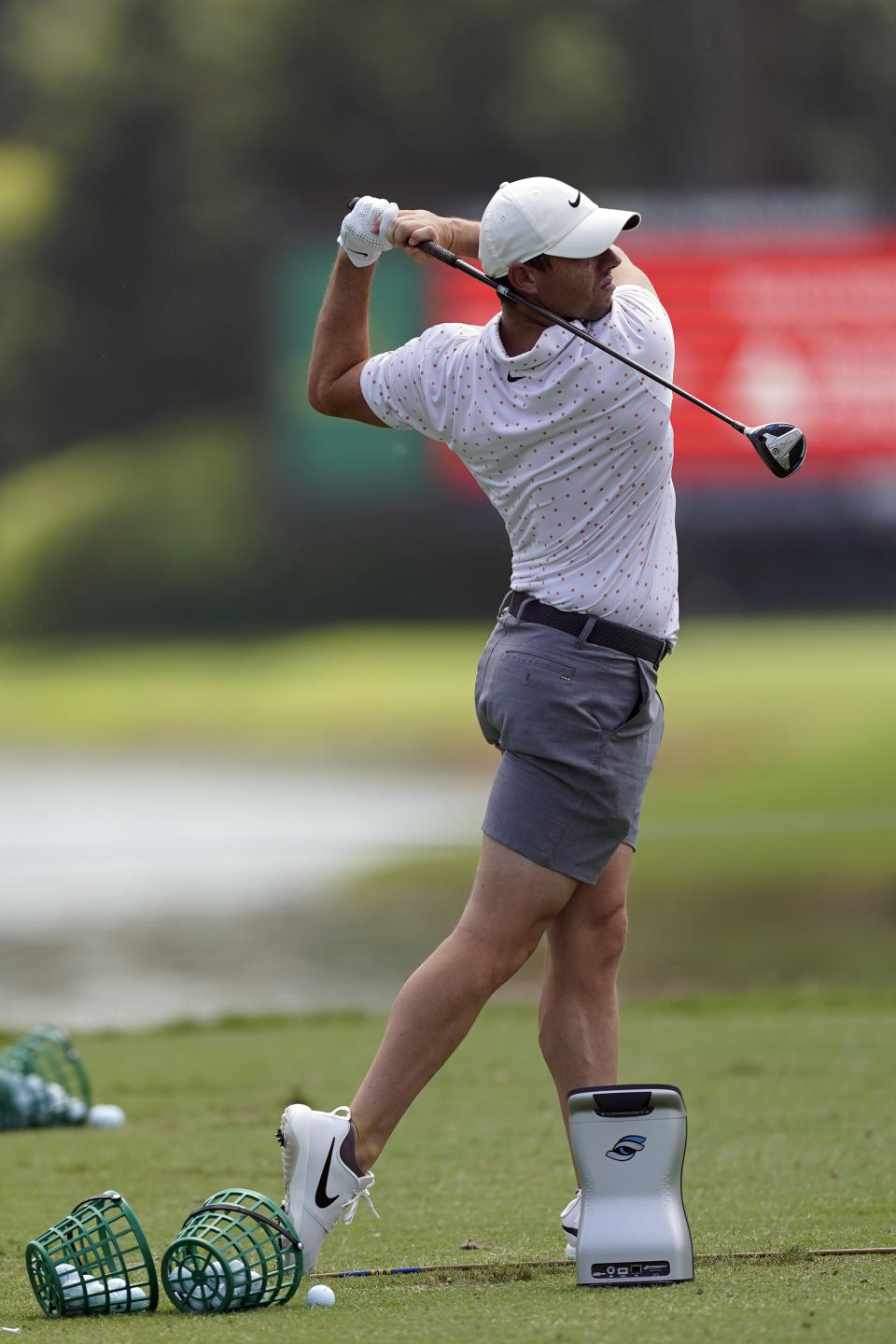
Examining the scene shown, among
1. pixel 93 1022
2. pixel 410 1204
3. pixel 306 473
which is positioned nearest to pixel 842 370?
pixel 306 473

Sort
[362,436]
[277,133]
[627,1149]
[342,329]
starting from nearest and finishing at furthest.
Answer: [627,1149] → [342,329] → [362,436] → [277,133]

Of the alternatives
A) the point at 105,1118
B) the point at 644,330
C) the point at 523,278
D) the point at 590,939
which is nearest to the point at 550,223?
the point at 523,278

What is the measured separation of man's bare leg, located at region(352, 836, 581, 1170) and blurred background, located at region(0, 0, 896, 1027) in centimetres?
795

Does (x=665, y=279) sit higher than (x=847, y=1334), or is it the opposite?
(x=665, y=279)

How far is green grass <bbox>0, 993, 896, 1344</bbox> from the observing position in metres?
2.22

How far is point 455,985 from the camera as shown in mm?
2584

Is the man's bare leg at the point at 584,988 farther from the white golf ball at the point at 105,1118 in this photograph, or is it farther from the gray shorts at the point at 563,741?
the white golf ball at the point at 105,1118

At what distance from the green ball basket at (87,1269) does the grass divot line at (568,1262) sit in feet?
0.98

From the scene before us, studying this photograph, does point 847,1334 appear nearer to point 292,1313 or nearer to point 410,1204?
point 292,1313

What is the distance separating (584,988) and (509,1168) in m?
0.82

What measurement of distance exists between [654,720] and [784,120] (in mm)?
10118

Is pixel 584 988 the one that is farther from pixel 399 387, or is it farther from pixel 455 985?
pixel 399 387

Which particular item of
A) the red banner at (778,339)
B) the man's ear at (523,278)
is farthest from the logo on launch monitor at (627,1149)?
the red banner at (778,339)

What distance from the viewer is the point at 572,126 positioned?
12.2 m
